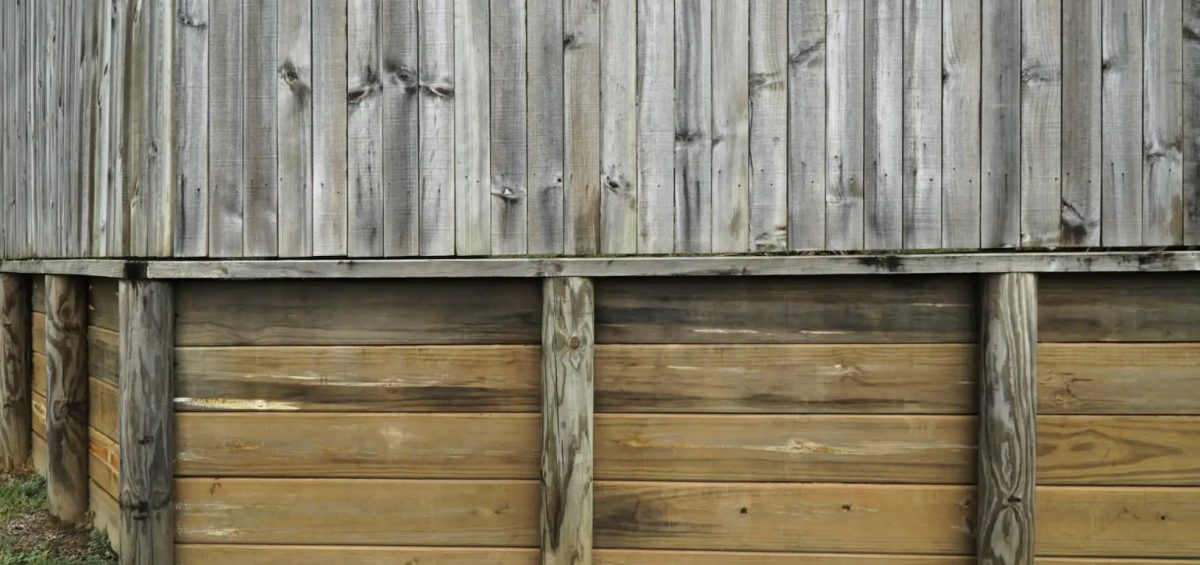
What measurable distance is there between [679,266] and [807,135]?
2.04ft

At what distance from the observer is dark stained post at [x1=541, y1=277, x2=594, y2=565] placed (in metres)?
2.77

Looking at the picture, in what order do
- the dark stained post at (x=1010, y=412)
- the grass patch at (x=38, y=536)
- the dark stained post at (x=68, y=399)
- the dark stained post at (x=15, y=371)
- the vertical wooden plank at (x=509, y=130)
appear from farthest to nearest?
1. the dark stained post at (x=15, y=371)
2. the dark stained post at (x=68, y=399)
3. the grass patch at (x=38, y=536)
4. the vertical wooden plank at (x=509, y=130)
5. the dark stained post at (x=1010, y=412)

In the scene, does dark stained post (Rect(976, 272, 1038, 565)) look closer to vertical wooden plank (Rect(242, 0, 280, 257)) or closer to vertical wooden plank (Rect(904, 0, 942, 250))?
vertical wooden plank (Rect(904, 0, 942, 250))

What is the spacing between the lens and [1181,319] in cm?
278

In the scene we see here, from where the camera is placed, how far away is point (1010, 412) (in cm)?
273

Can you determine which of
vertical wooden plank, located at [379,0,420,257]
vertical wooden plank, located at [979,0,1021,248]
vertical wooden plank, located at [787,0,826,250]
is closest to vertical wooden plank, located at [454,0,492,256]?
vertical wooden plank, located at [379,0,420,257]

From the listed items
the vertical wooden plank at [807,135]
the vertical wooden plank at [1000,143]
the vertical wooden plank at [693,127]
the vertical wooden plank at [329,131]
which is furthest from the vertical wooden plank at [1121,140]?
the vertical wooden plank at [329,131]

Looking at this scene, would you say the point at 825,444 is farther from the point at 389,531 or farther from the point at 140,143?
the point at 140,143

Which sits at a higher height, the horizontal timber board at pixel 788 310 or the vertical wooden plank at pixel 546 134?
the vertical wooden plank at pixel 546 134

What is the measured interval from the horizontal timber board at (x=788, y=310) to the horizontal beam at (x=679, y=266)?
0.08 m

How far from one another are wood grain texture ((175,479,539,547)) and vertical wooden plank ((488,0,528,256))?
2.82ft

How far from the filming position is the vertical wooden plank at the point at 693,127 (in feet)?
9.16

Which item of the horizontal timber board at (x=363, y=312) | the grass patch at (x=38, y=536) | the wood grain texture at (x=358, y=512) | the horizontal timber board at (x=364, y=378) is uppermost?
the horizontal timber board at (x=363, y=312)

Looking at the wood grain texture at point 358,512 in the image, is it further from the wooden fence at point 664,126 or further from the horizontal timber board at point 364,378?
the wooden fence at point 664,126
